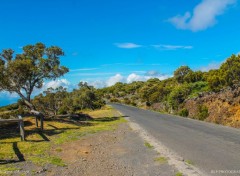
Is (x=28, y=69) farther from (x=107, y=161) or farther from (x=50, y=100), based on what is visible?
(x=50, y=100)

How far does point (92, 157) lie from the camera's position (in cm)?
1120

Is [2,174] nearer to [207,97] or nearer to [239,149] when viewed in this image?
[239,149]

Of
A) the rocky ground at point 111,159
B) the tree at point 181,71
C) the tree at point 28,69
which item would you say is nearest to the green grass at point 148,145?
the rocky ground at point 111,159

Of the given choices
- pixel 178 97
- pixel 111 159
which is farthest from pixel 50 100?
pixel 111 159

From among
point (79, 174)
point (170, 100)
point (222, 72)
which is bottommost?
point (79, 174)

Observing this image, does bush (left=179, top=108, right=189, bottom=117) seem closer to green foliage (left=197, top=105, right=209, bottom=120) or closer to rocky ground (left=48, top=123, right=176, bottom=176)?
green foliage (left=197, top=105, right=209, bottom=120)

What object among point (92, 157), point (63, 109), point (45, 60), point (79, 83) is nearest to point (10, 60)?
point (45, 60)

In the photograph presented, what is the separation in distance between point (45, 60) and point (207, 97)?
68.1 ft

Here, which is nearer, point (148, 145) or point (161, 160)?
point (161, 160)

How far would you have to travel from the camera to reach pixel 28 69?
25.4 m

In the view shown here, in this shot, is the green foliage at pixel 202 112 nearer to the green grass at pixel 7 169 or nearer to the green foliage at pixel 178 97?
the green foliage at pixel 178 97

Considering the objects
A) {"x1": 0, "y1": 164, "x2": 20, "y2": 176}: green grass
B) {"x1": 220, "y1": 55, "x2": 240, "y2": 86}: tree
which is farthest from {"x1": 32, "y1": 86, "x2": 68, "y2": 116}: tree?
{"x1": 0, "y1": 164, "x2": 20, "y2": 176}: green grass

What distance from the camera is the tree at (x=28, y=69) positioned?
25078 mm

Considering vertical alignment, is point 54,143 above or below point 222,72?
below
